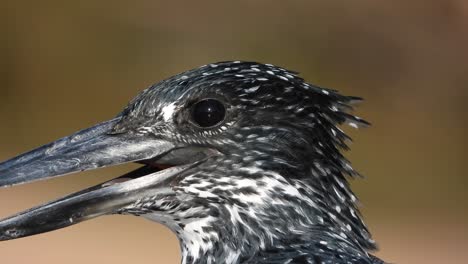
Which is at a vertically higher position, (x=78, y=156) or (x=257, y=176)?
(x=78, y=156)

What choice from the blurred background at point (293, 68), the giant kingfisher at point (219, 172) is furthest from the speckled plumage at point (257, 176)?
the blurred background at point (293, 68)

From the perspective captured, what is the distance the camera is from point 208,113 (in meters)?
3.65

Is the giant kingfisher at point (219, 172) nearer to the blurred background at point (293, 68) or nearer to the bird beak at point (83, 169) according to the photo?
the bird beak at point (83, 169)

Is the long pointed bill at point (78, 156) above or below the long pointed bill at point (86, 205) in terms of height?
above

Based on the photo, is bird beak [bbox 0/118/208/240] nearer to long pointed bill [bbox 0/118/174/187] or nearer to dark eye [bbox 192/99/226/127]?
long pointed bill [bbox 0/118/174/187]

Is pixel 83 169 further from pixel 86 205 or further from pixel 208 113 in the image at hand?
pixel 208 113

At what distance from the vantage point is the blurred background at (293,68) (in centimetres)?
1000

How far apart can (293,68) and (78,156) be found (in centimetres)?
861

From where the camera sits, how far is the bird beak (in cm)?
363

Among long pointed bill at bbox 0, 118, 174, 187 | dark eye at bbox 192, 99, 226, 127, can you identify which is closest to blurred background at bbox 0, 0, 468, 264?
long pointed bill at bbox 0, 118, 174, 187

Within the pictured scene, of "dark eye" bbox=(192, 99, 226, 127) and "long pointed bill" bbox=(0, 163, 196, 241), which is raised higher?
"dark eye" bbox=(192, 99, 226, 127)

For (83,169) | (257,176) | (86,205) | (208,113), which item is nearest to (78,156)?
(83,169)

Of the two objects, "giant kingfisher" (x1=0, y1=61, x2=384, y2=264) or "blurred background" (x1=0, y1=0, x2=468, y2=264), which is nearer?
"giant kingfisher" (x1=0, y1=61, x2=384, y2=264)

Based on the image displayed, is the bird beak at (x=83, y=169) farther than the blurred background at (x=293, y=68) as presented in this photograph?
No
